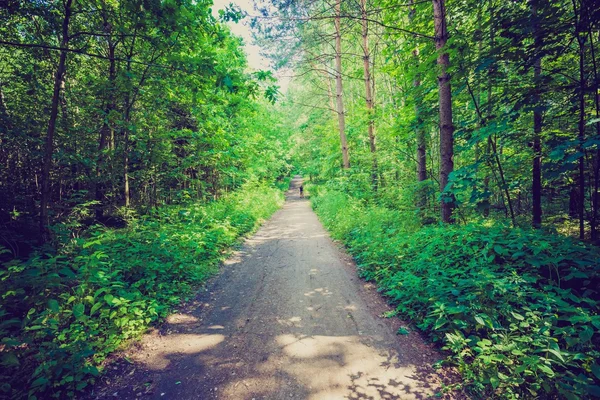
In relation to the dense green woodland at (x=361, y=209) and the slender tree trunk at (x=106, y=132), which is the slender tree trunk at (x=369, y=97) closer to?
the dense green woodland at (x=361, y=209)

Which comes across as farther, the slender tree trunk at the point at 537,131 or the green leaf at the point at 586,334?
the slender tree trunk at the point at 537,131

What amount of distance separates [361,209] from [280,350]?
7.98 meters

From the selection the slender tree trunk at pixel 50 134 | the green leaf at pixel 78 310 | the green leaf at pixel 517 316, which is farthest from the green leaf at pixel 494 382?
the slender tree trunk at pixel 50 134

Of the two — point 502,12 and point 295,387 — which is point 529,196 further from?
point 295,387

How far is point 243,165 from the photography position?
16.0 meters

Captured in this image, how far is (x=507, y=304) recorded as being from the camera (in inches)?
115

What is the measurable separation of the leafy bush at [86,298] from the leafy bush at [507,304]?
4.21 meters

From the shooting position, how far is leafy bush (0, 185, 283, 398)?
2.59 metres

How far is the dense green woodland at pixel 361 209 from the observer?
2.72 m

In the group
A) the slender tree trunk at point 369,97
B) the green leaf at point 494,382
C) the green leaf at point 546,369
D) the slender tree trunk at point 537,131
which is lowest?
the green leaf at point 494,382

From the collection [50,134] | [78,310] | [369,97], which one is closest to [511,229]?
[78,310]

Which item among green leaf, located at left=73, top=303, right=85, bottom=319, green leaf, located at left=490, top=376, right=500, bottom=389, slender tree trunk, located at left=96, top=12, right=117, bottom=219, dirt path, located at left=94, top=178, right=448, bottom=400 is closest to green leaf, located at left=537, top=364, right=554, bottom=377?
green leaf, located at left=490, top=376, right=500, bottom=389

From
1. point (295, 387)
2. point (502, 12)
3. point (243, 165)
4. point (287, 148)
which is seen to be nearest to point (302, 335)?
point (295, 387)

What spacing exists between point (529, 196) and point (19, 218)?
1549cm
